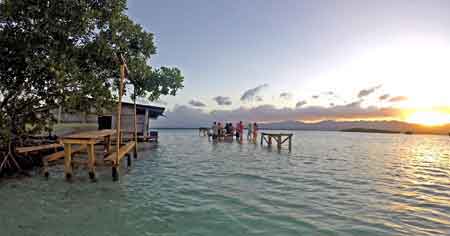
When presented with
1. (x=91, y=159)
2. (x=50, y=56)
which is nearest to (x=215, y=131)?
(x=91, y=159)

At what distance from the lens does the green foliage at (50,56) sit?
655 centimetres

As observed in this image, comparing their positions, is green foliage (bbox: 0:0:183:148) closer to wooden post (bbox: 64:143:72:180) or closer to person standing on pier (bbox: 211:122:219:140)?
wooden post (bbox: 64:143:72:180)

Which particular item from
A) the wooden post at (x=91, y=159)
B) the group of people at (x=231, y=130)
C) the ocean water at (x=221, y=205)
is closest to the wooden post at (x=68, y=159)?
the ocean water at (x=221, y=205)

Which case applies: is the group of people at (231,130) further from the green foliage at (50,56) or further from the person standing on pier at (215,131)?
the green foliage at (50,56)

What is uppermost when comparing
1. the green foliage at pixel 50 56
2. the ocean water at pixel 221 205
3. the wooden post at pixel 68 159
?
the green foliage at pixel 50 56

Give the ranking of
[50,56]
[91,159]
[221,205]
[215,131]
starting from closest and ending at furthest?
1. [221,205]
2. [50,56]
3. [91,159]
4. [215,131]

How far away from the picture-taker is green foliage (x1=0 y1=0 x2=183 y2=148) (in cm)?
655

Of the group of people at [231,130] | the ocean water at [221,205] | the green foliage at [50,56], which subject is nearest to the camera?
the ocean water at [221,205]

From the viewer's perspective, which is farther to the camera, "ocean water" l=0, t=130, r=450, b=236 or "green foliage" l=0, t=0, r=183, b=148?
"green foliage" l=0, t=0, r=183, b=148

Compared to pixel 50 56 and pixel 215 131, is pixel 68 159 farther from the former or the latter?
pixel 215 131

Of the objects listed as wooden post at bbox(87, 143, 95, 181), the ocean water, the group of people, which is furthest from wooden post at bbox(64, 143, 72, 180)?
the group of people

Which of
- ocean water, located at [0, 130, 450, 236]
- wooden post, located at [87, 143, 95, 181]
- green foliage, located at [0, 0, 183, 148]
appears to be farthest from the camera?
wooden post, located at [87, 143, 95, 181]

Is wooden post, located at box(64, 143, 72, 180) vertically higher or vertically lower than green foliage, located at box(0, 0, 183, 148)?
lower

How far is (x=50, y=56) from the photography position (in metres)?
6.49
